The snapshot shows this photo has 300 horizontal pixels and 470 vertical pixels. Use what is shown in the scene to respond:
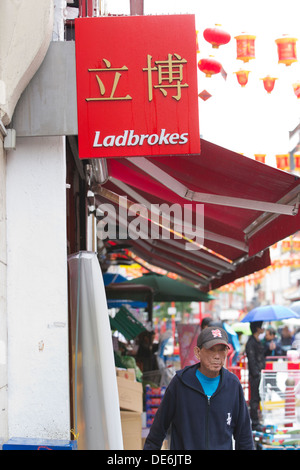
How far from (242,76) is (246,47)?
40 centimetres

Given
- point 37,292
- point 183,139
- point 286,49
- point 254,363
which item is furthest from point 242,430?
point 254,363

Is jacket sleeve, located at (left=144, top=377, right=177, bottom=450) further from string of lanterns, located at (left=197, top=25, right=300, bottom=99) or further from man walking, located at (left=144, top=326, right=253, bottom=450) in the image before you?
string of lanterns, located at (left=197, top=25, right=300, bottom=99)

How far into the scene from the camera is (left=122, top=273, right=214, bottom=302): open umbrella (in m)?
15.4

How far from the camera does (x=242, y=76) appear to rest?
28.3 ft

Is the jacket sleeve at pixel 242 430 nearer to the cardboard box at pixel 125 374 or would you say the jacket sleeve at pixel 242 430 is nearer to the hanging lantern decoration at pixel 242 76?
the cardboard box at pixel 125 374

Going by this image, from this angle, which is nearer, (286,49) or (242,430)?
(242,430)

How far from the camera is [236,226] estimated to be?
28.4ft

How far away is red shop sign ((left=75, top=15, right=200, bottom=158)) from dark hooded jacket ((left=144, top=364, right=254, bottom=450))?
1.52 metres

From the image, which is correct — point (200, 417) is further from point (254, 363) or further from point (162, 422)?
point (254, 363)

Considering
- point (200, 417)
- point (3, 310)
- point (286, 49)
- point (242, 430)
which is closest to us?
point (200, 417)

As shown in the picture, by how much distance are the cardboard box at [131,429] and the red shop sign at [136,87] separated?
3.79 m

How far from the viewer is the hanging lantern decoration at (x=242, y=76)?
8609 mm

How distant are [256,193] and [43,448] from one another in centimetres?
332

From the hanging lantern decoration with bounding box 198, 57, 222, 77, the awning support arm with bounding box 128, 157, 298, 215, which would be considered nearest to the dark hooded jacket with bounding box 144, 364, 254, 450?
the awning support arm with bounding box 128, 157, 298, 215
